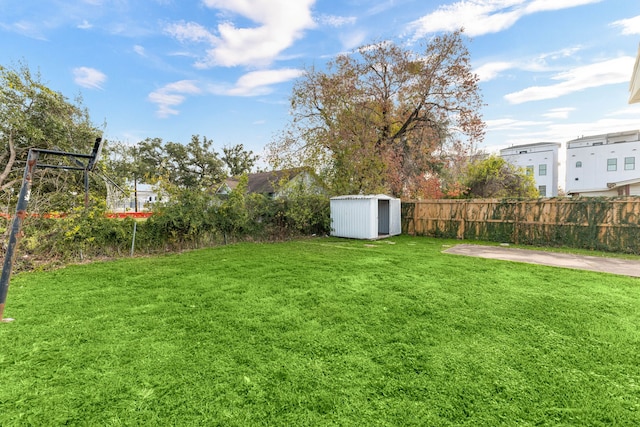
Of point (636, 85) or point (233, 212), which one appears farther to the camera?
point (233, 212)

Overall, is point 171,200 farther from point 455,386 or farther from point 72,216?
point 455,386

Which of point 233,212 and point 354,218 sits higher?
point 233,212

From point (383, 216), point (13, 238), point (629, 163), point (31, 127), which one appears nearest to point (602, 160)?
point (629, 163)

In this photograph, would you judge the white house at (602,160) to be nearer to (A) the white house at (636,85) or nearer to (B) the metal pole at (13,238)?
(A) the white house at (636,85)

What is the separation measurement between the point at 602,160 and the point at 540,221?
22.6m

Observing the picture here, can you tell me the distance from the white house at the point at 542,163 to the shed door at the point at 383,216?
2006cm

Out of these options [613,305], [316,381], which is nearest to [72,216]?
[316,381]

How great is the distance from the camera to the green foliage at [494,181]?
56.4 feet

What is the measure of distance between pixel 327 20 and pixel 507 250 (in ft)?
29.9

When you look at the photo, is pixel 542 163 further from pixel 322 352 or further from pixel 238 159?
pixel 322 352

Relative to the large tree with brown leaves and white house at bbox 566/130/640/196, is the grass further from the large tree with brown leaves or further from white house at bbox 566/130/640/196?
white house at bbox 566/130/640/196

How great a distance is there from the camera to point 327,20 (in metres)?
9.12

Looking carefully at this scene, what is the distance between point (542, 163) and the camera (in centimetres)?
2550

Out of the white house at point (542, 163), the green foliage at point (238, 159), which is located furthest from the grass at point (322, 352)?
the white house at point (542, 163)
